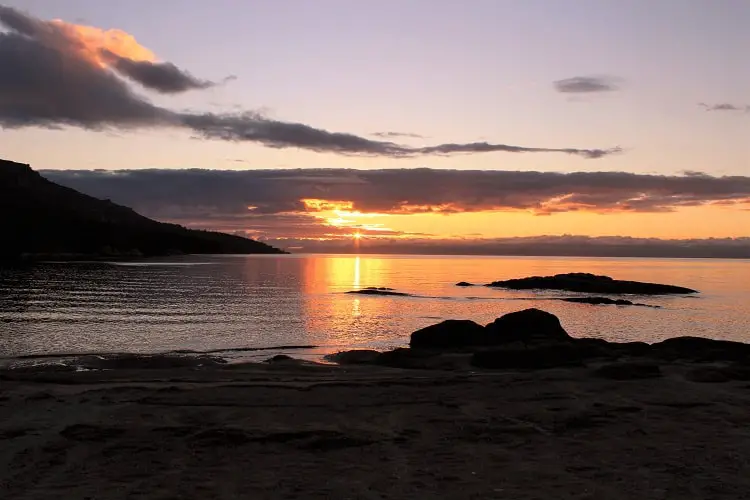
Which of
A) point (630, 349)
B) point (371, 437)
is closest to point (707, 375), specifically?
point (630, 349)

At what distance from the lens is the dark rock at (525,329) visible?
3152cm

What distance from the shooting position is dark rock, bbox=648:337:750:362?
27266mm

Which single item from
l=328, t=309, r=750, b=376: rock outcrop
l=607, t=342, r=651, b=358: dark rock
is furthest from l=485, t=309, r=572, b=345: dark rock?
l=607, t=342, r=651, b=358: dark rock

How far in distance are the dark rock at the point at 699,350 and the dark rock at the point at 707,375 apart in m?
3.65

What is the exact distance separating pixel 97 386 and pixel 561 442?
15.9m

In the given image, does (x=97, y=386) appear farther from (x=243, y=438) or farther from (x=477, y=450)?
(x=477, y=450)

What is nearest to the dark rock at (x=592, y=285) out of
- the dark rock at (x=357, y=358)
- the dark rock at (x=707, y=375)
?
the dark rock at (x=707, y=375)

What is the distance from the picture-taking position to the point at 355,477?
39.4 ft

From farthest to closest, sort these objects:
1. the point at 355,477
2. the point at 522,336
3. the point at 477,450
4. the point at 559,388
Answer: the point at 522,336 < the point at 559,388 < the point at 477,450 < the point at 355,477

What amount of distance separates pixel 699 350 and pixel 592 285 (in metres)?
71.7

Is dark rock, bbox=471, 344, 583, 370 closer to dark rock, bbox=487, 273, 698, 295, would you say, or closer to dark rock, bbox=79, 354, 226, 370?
dark rock, bbox=79, 354, 226, 370

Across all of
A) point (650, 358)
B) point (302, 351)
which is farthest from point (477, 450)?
point (302, 351)

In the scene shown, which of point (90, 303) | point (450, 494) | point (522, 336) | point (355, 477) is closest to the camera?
point (450, 494)

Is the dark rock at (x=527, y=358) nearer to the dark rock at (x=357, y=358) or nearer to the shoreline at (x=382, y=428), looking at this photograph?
the shoreline at (x=382, y=428)
